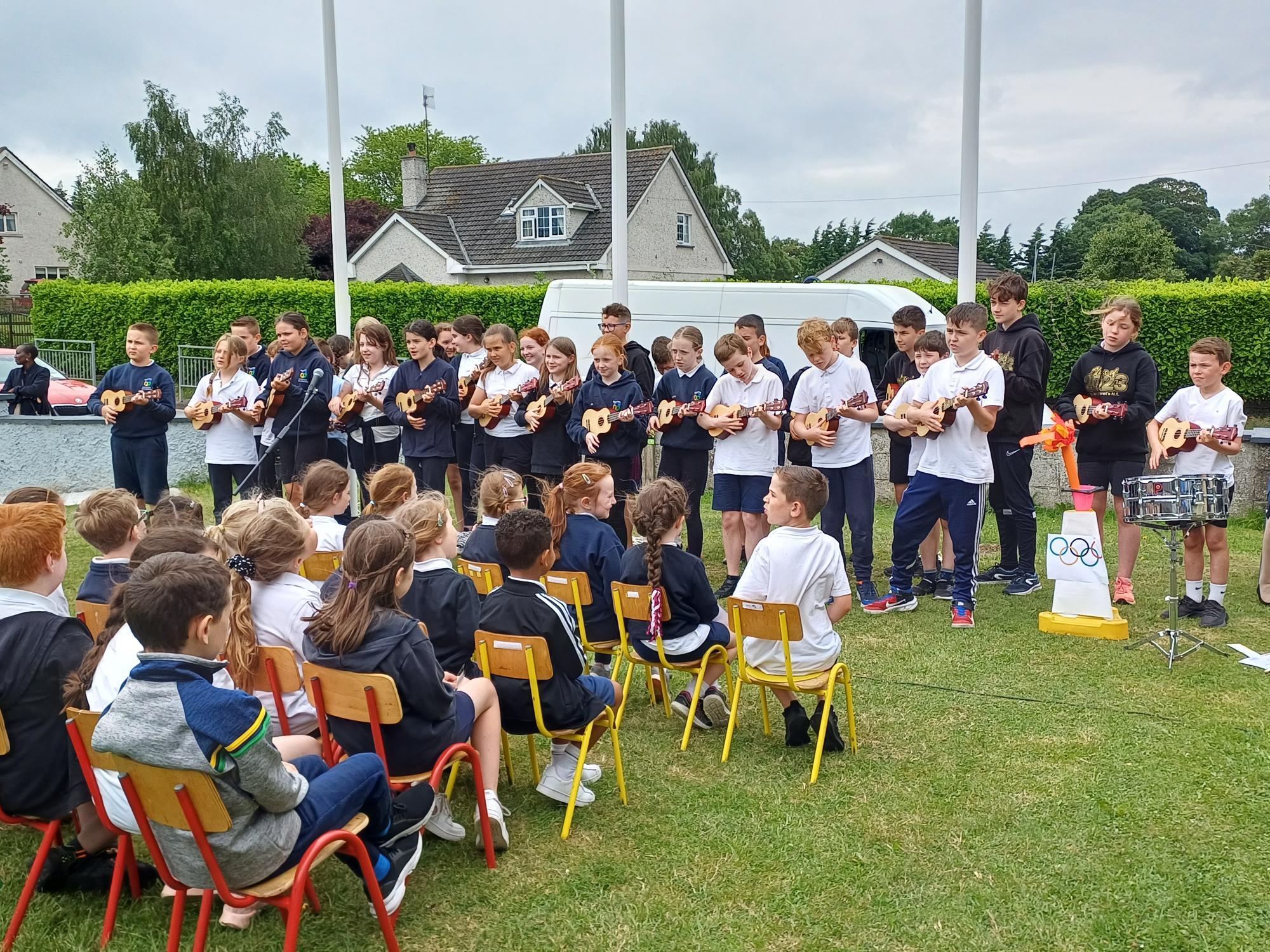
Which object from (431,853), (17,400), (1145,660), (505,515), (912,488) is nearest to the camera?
(431,853)

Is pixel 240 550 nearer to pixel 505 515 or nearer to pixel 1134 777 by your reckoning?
pixel 505 515

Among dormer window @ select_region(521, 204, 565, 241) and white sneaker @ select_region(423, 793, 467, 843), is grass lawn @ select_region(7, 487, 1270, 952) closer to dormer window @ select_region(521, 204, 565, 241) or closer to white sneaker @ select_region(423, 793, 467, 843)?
white sneaker @ select_region(423, 793, 467, 843)

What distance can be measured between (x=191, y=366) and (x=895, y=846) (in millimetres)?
22585

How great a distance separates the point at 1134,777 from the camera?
4.42m

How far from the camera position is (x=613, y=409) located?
755 centimetres

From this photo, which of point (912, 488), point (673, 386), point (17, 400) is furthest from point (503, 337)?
point (17, 400)

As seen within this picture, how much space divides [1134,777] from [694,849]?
1969 mm

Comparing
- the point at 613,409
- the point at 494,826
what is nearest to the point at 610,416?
the point at 613,409

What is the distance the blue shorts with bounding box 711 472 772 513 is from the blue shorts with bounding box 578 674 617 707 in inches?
128

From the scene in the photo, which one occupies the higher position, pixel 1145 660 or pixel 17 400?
pixel 17 400

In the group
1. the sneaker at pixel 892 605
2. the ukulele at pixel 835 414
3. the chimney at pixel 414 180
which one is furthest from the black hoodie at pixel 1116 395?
the chimney at pixel 414 180

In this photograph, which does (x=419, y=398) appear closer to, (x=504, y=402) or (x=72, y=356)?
(x=504, y=402)

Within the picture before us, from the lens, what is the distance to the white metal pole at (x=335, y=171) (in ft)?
41.6

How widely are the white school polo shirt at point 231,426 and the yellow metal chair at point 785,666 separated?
5.47 m
